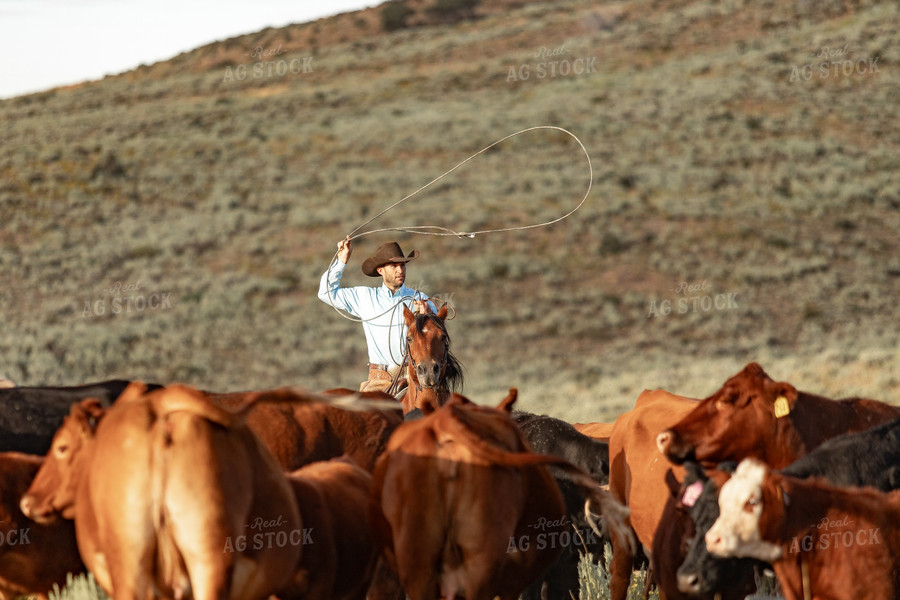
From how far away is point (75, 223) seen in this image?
46625 mm

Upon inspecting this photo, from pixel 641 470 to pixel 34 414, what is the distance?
397 cm

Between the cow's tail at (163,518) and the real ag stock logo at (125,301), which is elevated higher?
the real ag stock logo at (125,301)

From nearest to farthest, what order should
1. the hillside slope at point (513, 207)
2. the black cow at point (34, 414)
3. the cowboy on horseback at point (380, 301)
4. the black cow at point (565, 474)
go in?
the black cow at point (34, 414) < the black cow at point (565, 474) < the cowboy on horseback at point (380, 301) < the hillside slope at point (513, 207)

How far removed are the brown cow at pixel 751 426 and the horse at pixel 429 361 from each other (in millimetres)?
2309

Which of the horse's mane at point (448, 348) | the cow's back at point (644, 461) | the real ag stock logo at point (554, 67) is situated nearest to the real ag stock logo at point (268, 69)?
the real ag stock logo at point (554, 67)

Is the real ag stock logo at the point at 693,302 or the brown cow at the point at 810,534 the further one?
the real ag stock logo at the point at 693,302

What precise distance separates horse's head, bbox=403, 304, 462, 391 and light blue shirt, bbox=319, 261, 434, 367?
1.59m

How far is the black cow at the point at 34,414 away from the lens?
6941mm

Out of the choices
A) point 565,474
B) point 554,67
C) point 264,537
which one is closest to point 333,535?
point 264,537

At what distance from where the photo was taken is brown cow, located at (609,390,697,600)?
7.41m

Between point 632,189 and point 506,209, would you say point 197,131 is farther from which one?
point 632,189

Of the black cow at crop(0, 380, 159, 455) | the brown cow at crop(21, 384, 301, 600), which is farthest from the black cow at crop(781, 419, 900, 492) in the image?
the black cow at crop(0, 380, 159, 455)

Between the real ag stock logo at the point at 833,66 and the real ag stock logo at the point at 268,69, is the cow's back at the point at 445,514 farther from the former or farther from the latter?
the real ag stock logo at the point at 268,69

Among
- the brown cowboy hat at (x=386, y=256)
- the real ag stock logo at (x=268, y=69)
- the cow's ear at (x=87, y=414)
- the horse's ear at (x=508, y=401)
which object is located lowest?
the horse's ear at (x=508, y=401)
